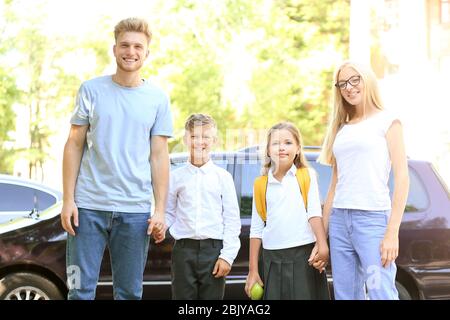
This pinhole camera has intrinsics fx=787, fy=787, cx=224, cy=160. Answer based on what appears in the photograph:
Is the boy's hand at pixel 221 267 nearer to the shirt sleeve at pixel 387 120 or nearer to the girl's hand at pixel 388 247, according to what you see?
the girl's hand at pixel 388 247

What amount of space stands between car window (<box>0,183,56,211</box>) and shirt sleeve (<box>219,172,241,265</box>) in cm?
431

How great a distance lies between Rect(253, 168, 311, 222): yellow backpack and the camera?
4.21 meters

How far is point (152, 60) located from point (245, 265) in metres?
12.1

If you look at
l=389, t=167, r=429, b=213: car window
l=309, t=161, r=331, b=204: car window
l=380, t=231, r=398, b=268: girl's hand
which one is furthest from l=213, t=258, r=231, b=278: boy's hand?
l=389, t=167, r=429, b=213: car window

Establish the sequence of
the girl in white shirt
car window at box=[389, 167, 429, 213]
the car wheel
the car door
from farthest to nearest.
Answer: the car door, car window at box=[389, 167, 429, 213], the car wheel, the girl in white shirt

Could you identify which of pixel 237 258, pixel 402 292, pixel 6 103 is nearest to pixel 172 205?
pixel 237 258

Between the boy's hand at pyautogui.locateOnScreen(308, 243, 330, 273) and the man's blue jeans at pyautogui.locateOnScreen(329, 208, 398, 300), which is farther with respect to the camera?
the boy's hand at pyautogui.locateOnScreen(308, 243, 330, 273)

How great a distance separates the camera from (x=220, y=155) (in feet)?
20.4

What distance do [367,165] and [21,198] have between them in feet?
17.2

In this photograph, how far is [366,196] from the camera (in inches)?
151

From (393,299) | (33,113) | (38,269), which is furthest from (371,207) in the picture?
(33,113)

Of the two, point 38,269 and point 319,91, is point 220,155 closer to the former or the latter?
point 38,269

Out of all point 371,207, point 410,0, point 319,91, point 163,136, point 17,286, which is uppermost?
point 410,0

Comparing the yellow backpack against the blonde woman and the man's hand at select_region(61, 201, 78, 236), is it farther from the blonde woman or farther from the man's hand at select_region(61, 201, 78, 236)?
the man's hand at select_region(61, 201, 78, 236)
